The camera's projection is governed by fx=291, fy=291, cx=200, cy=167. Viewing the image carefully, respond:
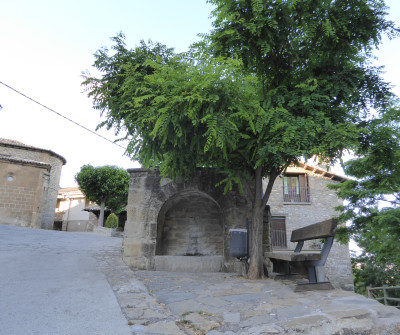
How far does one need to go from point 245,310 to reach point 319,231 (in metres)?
1.91

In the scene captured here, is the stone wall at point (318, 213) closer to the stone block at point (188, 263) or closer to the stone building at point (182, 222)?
the stone building at point (182, 222)

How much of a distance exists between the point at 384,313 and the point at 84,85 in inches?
221

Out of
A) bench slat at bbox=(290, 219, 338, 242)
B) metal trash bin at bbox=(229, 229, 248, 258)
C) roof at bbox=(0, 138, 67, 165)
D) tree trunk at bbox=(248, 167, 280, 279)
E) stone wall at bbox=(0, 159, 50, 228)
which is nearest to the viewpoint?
bench slat at bbox=(290, 219, 338, 242)

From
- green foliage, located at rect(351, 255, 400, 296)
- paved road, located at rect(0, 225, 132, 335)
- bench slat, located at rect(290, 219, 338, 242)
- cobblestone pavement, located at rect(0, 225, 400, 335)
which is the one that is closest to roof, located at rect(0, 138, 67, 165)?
paved road, located at rect(0, 225, 132, 335)

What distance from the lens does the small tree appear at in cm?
2631

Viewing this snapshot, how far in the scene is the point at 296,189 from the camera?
62.4 ft

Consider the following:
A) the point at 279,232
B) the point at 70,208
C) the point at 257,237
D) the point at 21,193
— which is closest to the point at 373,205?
the point at 257,237

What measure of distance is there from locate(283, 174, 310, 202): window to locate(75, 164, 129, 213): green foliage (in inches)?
608

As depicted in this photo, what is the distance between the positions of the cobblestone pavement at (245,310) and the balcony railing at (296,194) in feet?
47.4

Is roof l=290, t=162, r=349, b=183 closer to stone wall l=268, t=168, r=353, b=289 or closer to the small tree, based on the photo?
stone wall l=268, t=168, r=353, b=289

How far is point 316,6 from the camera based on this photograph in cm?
529

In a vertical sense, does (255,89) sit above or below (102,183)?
below

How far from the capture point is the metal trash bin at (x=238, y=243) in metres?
6.04

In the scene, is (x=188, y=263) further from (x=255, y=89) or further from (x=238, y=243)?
(x=255, y=89)
